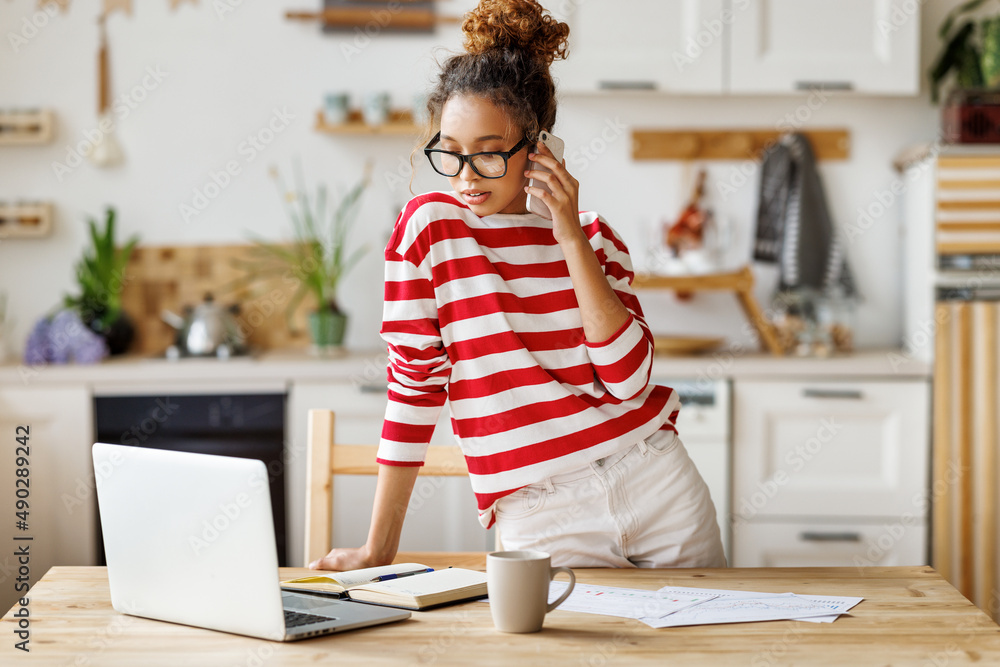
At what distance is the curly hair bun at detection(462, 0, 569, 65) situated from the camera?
4.00 ft

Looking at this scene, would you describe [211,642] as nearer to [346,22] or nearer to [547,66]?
[547,66]

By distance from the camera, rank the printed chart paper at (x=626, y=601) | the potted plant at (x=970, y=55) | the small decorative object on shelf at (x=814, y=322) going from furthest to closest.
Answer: the small decorative object on shelf at (x=814, y=322)
the potted plant at (x=970, y=55)
the printed chart paper at (x=626, y=601)

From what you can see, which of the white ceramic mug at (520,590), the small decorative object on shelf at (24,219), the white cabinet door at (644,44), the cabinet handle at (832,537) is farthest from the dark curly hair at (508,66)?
the small decorative object on shelf at (24,219)

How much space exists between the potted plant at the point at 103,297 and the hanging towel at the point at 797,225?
6.55 feet

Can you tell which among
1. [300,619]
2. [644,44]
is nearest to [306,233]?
[644,44]

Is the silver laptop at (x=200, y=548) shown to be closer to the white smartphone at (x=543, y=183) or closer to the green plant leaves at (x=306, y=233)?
the white smartphone at (x=543, y=183)

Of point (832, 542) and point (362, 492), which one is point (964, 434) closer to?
point (832, 542)

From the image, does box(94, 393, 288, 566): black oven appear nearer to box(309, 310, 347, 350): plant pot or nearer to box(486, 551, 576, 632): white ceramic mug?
box(309, 310, 347, 350): plant pot

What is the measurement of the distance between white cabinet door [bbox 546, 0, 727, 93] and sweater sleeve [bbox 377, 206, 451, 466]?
5.54 ft

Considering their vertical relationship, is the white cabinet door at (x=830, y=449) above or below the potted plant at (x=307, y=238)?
below

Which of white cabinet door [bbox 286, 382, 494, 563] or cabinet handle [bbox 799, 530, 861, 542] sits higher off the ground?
white cabinet door [bbox 286, 382, 494, 563]

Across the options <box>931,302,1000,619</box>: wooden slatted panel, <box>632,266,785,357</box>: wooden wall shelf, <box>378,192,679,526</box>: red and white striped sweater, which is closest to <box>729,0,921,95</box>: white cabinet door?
<box>632,266,785,357</box>: wooden wall shelf

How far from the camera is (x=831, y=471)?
104 inches

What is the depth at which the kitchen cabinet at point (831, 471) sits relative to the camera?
2627 mm
